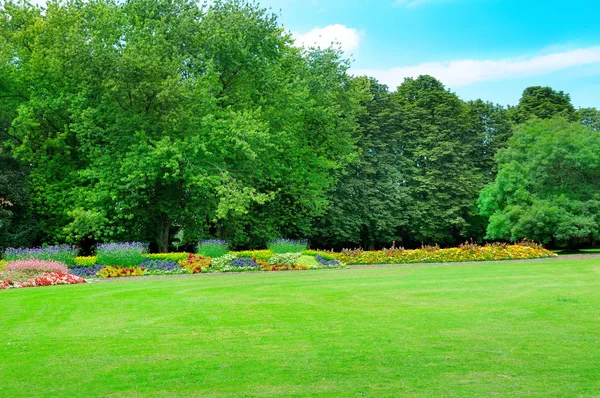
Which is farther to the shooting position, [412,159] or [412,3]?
[412,159]

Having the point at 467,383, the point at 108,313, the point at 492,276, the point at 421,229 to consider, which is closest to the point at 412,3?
the point at 492,276

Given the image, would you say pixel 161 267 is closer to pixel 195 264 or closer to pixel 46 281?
pixel 195 264

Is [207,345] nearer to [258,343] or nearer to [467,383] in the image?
[258,343]

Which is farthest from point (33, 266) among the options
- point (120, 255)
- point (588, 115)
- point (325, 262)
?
point (588, 115)

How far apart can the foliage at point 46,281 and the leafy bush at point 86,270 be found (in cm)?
254

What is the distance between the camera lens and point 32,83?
25594mm

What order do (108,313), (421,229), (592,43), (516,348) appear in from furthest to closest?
(421,229), (592,43), (108,313), (516,348)

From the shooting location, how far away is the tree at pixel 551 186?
30797 millimetres

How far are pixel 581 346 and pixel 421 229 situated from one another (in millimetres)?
37708

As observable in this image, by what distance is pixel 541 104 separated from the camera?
1868 inches

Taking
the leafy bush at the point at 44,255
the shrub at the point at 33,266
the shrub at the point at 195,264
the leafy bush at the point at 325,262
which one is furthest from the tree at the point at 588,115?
the shrub at the point at 33,266

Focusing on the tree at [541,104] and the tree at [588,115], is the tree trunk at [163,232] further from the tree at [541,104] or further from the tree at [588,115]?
the tree at [588,115]

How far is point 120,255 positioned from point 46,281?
4.95m

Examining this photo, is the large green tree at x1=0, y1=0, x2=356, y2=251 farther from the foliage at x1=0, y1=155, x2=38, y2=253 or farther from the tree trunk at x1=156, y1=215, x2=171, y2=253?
the foliage at x1=0, y1=155, x2=38, y2=253
